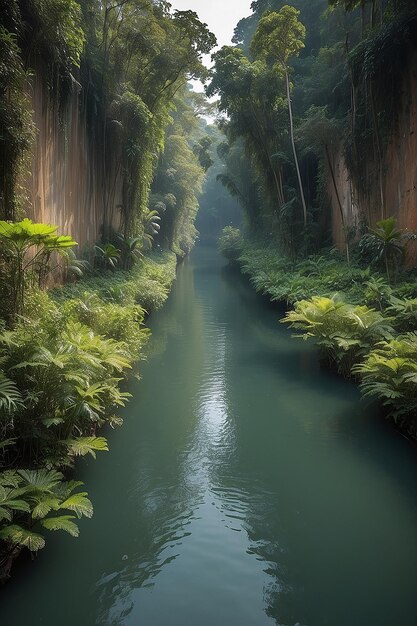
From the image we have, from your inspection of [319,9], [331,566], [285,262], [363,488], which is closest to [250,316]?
[285,262]

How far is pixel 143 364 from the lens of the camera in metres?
8.80

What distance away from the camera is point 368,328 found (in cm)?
695

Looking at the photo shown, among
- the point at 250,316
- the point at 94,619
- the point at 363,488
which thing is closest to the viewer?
the point at 94,619

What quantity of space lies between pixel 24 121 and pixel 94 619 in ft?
19.6

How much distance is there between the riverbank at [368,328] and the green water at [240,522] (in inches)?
19.6

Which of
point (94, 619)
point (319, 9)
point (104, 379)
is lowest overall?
point (94, 619)

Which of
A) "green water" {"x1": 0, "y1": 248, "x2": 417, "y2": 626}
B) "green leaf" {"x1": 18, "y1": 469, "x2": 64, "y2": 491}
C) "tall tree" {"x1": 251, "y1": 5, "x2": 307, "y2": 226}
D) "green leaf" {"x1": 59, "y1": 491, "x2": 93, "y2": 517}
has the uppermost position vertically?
"tall tree" {"x1": 251, "y1": 5, "x2": 307, "y2": 226}

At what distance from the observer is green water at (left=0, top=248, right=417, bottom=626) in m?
2.98

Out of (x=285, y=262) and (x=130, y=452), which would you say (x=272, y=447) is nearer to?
(x=130, y=452)

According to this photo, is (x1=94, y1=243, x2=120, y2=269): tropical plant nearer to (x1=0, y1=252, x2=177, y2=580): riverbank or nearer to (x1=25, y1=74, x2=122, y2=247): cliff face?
(x1=25, y1=74, x2=122, y2=247): cliff face

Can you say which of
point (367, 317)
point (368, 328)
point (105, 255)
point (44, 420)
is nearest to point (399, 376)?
A: point (368, 328)


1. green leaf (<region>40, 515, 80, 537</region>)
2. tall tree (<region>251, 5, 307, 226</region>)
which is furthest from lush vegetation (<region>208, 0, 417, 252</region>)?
green leaf (<region>40, 515, 80, 537</region>)

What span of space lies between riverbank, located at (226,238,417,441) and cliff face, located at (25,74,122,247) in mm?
5268

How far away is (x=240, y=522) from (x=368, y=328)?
412 cm
